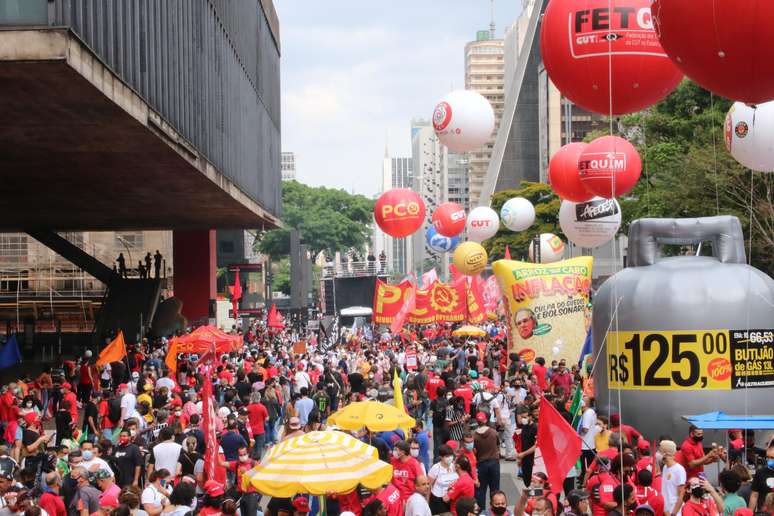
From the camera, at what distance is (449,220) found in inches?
1559

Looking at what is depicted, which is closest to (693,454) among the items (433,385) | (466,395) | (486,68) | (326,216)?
(466,395)

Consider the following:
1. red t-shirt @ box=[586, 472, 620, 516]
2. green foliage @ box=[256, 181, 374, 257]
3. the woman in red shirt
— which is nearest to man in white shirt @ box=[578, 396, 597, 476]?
the woman in red shirt

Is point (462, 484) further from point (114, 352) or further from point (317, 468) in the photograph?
point (114, 352)

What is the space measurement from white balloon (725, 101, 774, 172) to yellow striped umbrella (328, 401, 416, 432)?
248 inches

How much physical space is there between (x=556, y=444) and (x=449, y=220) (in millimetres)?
29724

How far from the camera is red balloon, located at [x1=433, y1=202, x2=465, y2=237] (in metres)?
39.6

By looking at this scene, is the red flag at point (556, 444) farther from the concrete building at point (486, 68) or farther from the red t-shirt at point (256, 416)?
the concrete building at point (486, 68)

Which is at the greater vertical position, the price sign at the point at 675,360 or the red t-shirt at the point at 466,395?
the price sign at the point at 675,360

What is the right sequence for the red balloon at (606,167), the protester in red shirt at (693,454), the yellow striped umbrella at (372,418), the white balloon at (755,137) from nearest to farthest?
the protester in red shirt at (693,454) → the yellow striped umbrella at (372,418) → the white balloon at (755,137) → the red balloon at (606,167)

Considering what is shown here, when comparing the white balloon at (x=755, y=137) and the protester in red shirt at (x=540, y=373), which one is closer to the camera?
the white balloon at (x=755, y=137)

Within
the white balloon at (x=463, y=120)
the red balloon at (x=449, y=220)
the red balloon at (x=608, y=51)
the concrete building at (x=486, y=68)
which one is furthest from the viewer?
the concrete building at (x=486, y=68)

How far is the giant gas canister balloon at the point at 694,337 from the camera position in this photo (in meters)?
15.8

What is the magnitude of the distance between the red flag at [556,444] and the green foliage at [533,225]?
56.3 meters

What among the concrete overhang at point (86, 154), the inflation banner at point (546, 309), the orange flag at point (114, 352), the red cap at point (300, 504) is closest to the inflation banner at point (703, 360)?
the red cap at point (300, 504)
